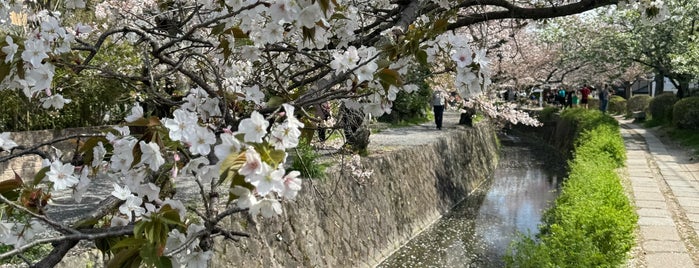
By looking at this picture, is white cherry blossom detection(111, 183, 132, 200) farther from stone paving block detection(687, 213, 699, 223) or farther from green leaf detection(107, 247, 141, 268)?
stone paving block detection(687, 213, 699, 223)

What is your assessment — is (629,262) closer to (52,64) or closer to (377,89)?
(377,89)

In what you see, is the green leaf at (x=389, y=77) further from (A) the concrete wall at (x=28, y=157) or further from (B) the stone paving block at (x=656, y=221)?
(A) the concrete wall at (x=28, y=157)

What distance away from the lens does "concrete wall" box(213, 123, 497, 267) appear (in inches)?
240

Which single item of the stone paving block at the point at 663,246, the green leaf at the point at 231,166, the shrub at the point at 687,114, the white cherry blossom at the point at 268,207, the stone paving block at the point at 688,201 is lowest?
the stone paving block at the point at 688,201

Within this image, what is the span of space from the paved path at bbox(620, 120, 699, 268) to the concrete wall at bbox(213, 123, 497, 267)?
3223 millimetres

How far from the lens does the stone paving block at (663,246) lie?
19.4 ft

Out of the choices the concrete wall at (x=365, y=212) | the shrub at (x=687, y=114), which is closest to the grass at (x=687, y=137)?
the shrub at (x=687, y=114)

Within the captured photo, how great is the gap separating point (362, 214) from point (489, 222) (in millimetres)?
3870

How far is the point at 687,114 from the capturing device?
1803cm

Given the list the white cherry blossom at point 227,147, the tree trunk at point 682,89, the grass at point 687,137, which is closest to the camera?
the white cherry blossom at point 227,147

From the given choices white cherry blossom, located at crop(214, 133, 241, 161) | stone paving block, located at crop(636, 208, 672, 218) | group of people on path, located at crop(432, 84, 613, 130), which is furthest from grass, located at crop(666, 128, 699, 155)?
Answer: white cherry blossom, located at crop(214, 133, 241, 161)

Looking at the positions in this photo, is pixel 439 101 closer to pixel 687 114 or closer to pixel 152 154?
pixel 687 114

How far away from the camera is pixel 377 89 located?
2295 millimetres

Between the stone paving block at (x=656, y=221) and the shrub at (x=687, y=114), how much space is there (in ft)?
40.3
